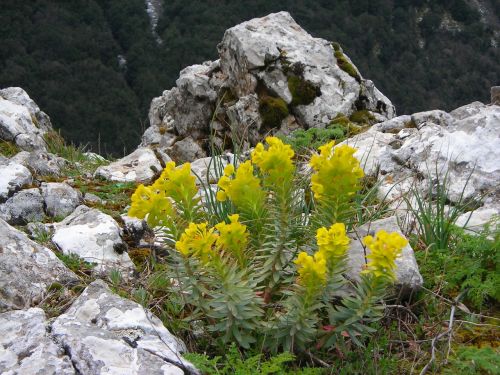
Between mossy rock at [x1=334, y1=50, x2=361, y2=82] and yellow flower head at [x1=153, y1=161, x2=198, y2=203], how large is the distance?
17.9 ft

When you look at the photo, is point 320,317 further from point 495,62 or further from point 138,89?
point 495,62

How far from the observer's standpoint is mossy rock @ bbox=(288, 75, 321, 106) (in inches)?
294

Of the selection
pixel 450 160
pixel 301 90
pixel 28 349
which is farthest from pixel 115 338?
pixel 301 90

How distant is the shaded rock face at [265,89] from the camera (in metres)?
7.46

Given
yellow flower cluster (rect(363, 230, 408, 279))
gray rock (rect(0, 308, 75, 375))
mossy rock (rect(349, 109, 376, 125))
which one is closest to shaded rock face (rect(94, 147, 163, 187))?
mossy rock (rect(349, 109, 376, 125))

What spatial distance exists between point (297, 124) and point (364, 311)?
5.04 m

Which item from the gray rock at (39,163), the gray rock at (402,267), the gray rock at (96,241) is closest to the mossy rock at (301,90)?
the gray rock at (39,163)

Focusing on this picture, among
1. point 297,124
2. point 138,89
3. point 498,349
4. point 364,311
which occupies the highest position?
point 364,311

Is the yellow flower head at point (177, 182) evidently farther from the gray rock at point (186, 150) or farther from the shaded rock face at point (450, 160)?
the gray rock at point (186, 150)

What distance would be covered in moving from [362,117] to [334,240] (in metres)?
5.30

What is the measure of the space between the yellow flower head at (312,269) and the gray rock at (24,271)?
139cm

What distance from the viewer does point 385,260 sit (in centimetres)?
235

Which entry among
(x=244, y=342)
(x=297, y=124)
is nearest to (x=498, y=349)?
(x=244, y=342)

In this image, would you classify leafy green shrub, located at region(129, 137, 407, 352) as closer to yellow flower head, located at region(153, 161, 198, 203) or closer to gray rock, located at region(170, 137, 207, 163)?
yellow flower head, located at region(153, 161, 198, 203)
